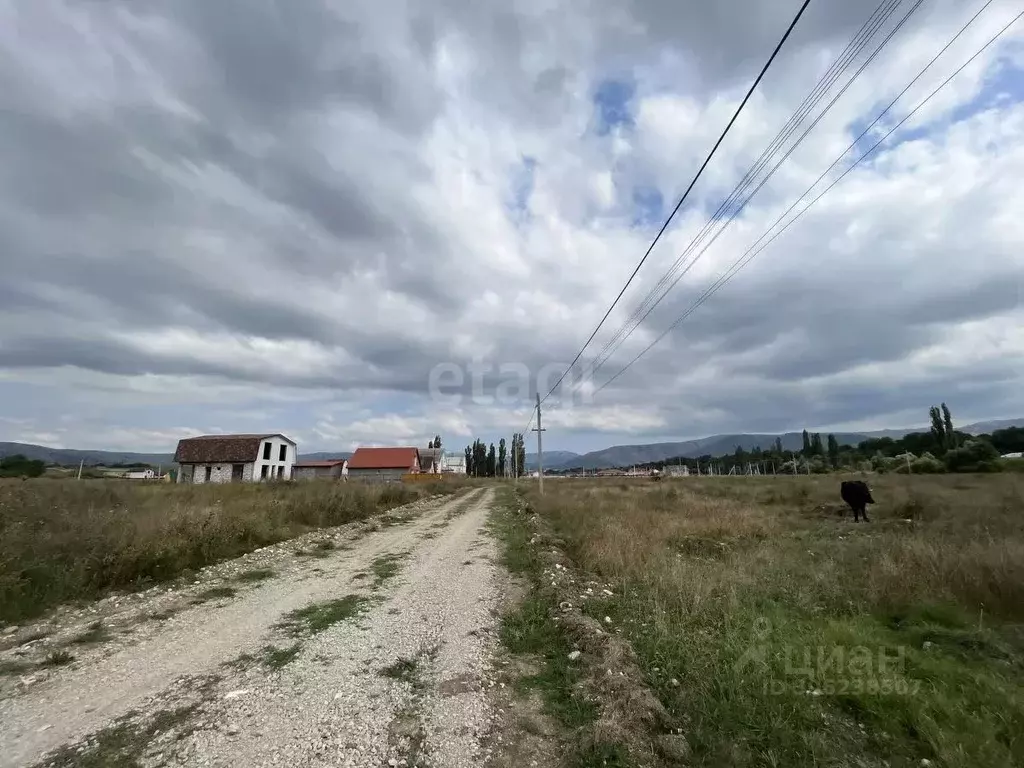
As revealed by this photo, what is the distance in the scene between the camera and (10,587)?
7.20 m

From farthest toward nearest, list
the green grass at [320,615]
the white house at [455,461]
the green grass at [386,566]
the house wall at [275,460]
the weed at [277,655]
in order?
1. the white house at [455,461]
2. the house wall at [275,460]
3. the green grass at [386,566]
4. the green grass at [320,615]
5. the weed at [277,655]

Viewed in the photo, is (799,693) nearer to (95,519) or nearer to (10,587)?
(10,587)

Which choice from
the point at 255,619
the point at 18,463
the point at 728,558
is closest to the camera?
the point at 255,619

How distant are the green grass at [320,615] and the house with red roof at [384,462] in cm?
7416

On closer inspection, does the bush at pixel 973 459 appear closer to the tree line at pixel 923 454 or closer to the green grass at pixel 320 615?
the tree line at pixel 923 454

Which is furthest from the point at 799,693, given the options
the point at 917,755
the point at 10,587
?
the point at 10,587

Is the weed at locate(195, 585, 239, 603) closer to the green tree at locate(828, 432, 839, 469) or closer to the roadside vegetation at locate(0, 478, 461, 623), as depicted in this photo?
the roadside vegetation at locate(0, 478, 461, 623)

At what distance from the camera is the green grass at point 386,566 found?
9.78 m

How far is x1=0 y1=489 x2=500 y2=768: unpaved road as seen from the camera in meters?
3.75

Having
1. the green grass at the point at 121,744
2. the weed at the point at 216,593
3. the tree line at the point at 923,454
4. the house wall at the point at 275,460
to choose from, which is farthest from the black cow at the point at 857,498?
the house wall at the point at 275,460

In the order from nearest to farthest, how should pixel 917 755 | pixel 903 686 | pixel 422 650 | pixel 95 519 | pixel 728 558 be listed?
pixel 917 755, pixel 903 686, pixel 422 650, pixel 95 519, pixel 728 558

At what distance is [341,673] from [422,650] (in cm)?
106
